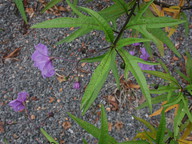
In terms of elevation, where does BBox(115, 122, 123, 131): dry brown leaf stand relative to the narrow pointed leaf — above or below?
below

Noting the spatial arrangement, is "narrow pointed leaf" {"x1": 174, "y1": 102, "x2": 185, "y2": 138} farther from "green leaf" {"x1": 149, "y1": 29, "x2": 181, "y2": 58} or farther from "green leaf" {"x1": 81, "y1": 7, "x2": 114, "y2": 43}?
"green leaf" {"x1": 81, "y1": 7, "x2": 114, "y2": 43}

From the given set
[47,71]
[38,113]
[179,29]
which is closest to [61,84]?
[38,113]

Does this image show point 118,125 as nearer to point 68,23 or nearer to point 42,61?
point 42,61

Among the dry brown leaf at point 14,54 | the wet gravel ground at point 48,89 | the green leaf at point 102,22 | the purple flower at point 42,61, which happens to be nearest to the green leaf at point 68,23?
the green leaf at point 102,22

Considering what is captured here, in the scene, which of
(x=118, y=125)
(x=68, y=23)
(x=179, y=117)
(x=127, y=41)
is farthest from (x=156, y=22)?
(x=118, y=125)

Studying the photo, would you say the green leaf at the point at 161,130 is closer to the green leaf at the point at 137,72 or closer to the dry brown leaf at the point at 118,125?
the green leaf at the point at 137,72

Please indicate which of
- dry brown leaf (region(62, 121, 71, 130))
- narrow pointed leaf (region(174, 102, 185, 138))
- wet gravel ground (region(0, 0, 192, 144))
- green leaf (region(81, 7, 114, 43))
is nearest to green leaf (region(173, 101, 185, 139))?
narrow pointed leaf (region(174, 102, 185, 138))

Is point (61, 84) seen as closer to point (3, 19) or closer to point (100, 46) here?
point (100, 46)
